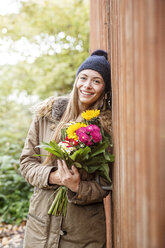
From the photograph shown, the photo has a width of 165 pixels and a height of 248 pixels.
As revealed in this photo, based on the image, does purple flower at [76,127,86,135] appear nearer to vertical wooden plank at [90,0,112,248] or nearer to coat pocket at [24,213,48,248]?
coat pocket at [24,213,48,248]

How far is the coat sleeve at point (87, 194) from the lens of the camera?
6.17ft

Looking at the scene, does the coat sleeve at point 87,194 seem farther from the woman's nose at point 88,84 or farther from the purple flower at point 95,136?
the woman's nose at point 88,84

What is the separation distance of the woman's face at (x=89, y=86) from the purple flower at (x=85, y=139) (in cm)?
54

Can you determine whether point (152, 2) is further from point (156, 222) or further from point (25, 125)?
point (25, 125)

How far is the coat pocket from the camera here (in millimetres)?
2059

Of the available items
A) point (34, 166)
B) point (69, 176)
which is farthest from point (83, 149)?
point (34, 166)

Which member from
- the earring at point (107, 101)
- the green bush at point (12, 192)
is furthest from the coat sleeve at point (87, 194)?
the green bush at point (12, 192)

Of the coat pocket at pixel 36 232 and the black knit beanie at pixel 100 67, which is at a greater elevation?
the black knit beanie at pixel 100 67

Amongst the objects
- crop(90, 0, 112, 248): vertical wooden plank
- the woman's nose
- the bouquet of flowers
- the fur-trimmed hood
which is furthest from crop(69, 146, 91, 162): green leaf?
crop(90, 0, 112, 248): vertical wooden plank

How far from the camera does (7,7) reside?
283 inches

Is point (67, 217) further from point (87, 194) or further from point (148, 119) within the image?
point (148, 119)

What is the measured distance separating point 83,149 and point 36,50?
6593 millimetres

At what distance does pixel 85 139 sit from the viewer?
1.68 metres

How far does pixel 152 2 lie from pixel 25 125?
21.6 feet
